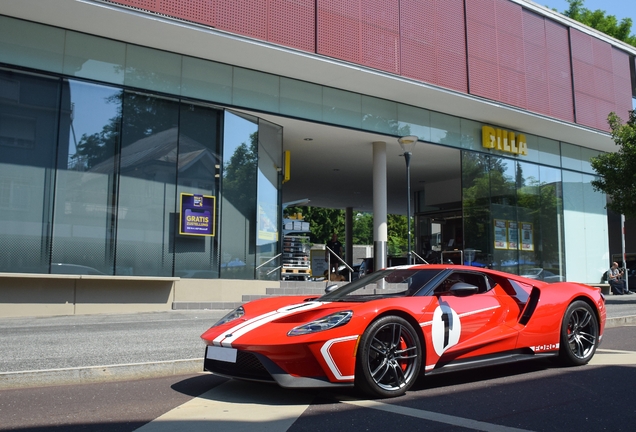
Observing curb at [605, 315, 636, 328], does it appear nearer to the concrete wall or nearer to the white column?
the concrete wall

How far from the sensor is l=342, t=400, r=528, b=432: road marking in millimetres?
3707

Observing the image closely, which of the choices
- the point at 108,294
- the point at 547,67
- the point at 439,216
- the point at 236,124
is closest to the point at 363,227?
the point at 439,216

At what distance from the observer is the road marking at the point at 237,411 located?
3.85 m

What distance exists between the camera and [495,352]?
211 inches

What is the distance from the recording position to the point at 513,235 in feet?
74.7

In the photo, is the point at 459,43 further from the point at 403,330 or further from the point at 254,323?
the point at 254,323

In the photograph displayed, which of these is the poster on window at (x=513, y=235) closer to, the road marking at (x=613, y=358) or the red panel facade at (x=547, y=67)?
the red panel facade at (x=547, y=67)

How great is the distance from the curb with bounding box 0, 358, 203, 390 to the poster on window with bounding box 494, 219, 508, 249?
59.0ft

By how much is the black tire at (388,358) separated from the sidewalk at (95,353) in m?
2.30

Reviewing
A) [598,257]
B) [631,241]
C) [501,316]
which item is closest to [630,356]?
[501,316]

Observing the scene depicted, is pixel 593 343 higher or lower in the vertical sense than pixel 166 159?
lower

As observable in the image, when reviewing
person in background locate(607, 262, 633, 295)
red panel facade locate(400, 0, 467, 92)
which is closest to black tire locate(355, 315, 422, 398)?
red panel facade locate(400, 0, 467, 92)

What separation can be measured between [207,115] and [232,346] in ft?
40.0

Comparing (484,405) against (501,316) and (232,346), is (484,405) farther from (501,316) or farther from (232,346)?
(232,346)
